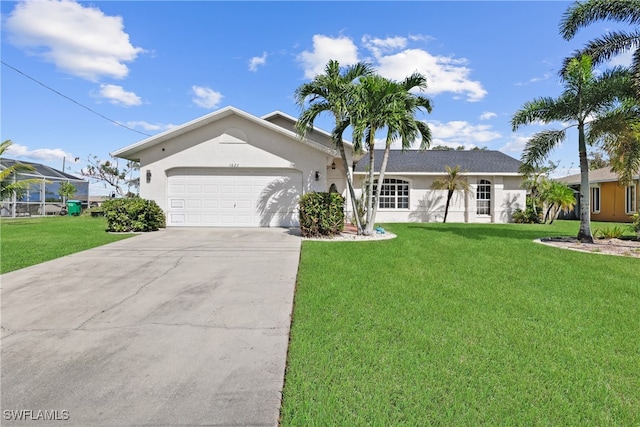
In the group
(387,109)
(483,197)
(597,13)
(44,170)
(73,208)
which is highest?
(597,13)

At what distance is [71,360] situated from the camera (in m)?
3.31

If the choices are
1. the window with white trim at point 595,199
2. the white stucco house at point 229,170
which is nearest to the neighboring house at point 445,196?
the white stucco house at point 229,170

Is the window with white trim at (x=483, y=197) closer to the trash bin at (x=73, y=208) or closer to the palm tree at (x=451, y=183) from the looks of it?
the palm tree at (x=451, y=183)

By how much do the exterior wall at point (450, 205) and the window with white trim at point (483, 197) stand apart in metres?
0.22

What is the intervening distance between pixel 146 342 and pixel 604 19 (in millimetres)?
14957

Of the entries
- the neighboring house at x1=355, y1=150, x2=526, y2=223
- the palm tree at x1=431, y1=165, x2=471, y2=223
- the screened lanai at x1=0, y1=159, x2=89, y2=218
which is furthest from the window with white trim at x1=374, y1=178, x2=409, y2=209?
the screened lanai at x1=0, y1=159, x2=89, y2=218

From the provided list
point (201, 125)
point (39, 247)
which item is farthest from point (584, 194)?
point (39, 247)

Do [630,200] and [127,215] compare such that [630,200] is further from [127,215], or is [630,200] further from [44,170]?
[44,170]

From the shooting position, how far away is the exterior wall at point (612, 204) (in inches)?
807

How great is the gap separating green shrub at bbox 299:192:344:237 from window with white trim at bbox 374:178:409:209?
860 centimetres

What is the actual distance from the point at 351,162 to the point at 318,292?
11.6m

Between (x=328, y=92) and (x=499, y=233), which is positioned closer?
(x=328, y=92)

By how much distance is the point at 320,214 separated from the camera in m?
11.4

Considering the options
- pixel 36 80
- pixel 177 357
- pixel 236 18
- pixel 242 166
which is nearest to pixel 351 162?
pixel 242 166
